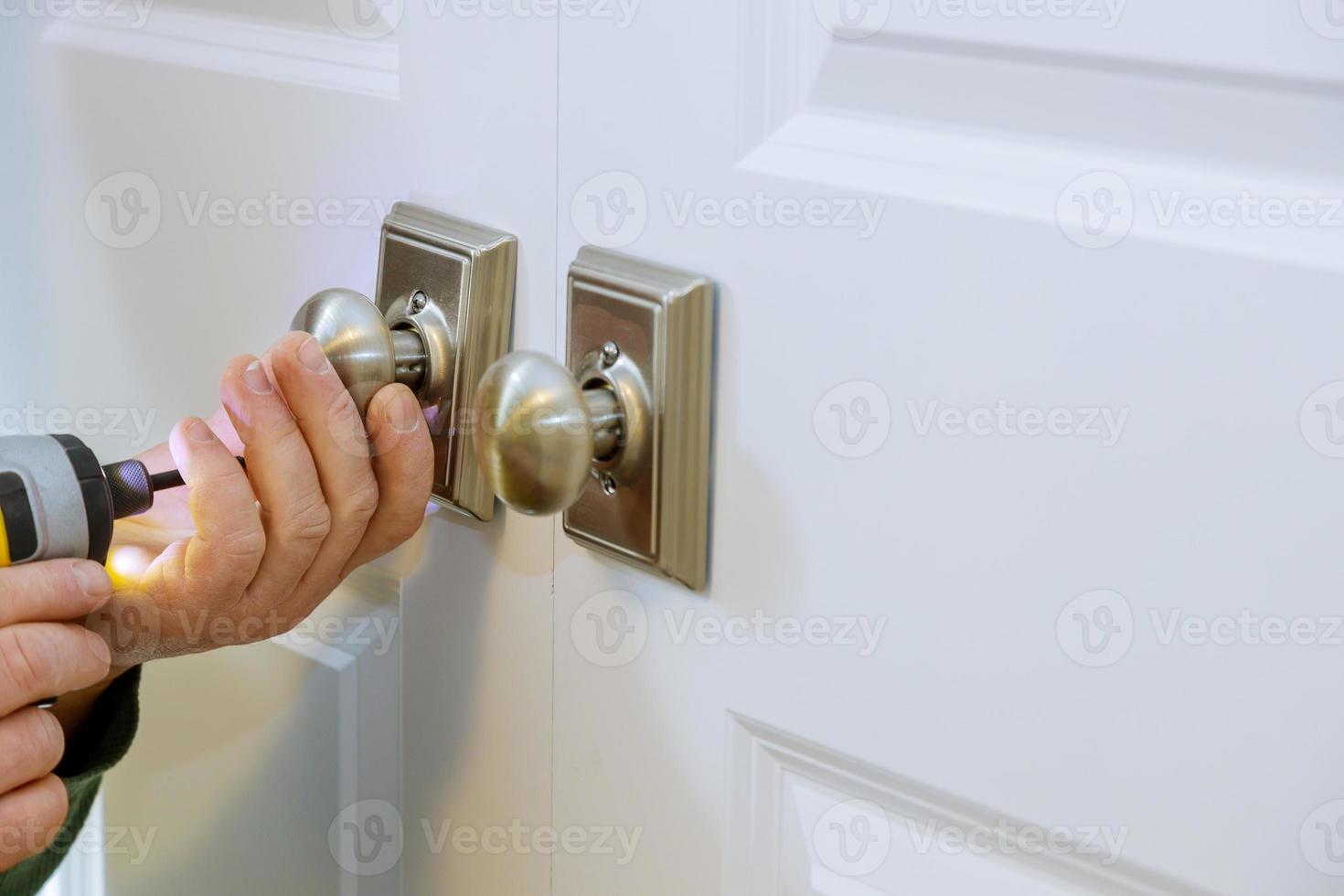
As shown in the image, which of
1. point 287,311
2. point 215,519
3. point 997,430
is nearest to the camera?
point 997,430

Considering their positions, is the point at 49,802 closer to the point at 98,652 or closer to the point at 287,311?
the point at 98,652

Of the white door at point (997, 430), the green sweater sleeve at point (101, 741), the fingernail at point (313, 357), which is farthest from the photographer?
the green sweater sleeve at point (101, 741)

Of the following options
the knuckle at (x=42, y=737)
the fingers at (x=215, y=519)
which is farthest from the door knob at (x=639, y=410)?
the knuckle at (x=42, y=737)

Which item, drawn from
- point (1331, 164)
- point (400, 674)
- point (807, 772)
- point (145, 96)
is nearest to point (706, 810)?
point (807, 772)

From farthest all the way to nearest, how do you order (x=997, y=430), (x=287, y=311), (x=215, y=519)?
(x=287, y=311) < (x=215, y=519) < (x=997, y=430)

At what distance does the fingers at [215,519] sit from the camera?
42 cm

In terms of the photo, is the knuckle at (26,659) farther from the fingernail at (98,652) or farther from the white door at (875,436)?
the white door at (875,436)

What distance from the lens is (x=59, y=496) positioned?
0.41m

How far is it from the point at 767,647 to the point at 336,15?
0.29 meters

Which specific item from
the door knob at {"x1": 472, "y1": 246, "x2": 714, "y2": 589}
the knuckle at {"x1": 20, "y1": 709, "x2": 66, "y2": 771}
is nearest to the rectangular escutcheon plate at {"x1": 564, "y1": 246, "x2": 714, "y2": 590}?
the door knob at {"x1": 472, "y1": 246, "x2": 714, "y2": 589}

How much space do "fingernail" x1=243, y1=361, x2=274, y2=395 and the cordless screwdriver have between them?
0.05 metres

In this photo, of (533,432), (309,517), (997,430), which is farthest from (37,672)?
(997,430)

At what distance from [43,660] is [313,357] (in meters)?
0.15

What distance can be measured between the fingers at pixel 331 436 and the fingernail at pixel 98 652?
0.08 m
